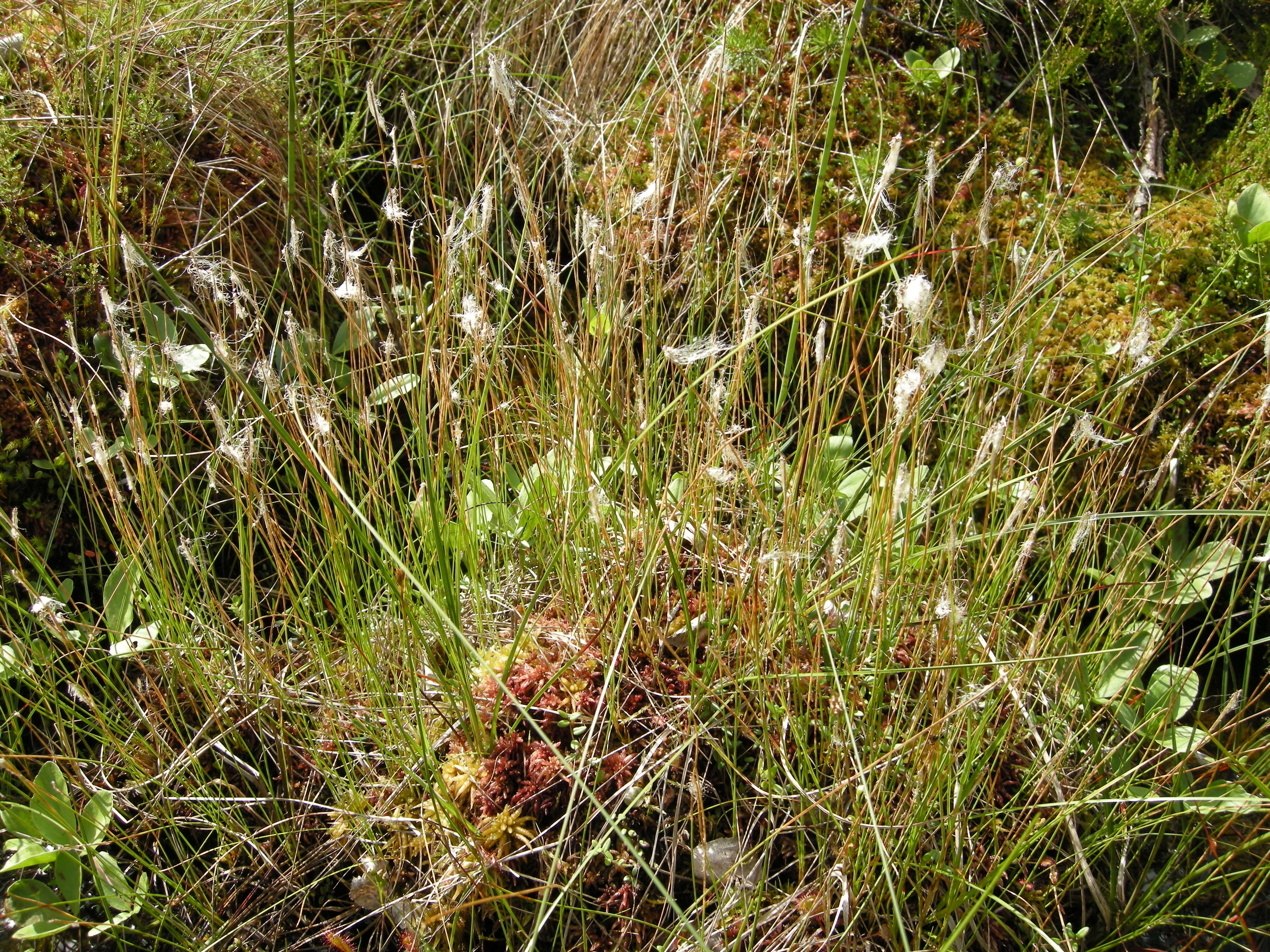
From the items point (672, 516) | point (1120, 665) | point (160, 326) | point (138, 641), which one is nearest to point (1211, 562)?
point (1120, 665)

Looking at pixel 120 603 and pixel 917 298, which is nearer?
pixel 917 298

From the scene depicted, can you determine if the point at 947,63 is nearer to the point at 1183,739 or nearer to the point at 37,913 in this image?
the point at 1183,739

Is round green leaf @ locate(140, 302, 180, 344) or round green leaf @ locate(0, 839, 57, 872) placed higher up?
round green leaf @ locate(140, 302, 180, 344)

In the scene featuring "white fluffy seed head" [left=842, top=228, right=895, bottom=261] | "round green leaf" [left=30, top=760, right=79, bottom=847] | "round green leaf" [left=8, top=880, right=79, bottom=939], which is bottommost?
"round green leaf" [left=8, top=880, right=79, bottom=939]

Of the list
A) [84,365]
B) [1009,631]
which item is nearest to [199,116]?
[84,365]

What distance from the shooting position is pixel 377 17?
2211 mm

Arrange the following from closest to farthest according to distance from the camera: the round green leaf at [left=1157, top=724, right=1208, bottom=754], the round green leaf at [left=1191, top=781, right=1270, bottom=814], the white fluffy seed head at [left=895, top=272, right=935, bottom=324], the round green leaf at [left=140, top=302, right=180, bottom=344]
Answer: the white fluffy seed head at [left=895, top=272, right=935, bottom=324], the round green leaf at [left=1191, top=781, right=1270, bottom=814], the round green leaf at [left=1157, top=724, right=1208, bottom=754], the round green leaf at [left=140, top=302, right=180, bottom=344]

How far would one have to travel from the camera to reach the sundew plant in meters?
1.17

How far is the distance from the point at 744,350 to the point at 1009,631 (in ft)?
1.85

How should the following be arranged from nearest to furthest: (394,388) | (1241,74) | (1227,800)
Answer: (1227,800), (394,388), (1241,74)

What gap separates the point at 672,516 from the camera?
1.37 metres

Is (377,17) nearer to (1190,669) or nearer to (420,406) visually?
(420,406)

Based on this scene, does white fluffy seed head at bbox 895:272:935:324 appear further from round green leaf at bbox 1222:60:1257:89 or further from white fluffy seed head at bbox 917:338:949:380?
round green leaf at bbox 1222:60:1257:89

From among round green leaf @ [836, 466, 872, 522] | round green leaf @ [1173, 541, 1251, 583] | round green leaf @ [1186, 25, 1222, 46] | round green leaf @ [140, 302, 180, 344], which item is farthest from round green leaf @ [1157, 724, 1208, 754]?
round green leaf @ [140, 302, 180, 344]
